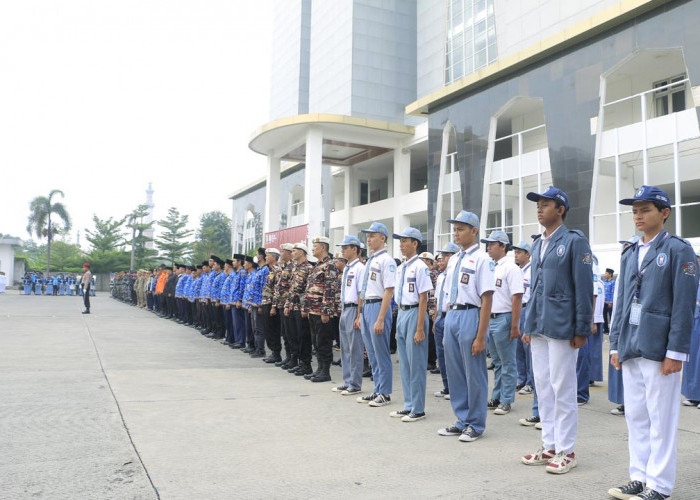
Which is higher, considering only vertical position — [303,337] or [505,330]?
[505,330]

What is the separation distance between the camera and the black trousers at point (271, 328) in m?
9.51

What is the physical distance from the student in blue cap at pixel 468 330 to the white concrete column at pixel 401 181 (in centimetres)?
2071

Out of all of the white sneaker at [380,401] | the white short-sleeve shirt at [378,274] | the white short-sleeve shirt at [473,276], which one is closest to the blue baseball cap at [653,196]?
the white short-sleeve shirt at [473,276]

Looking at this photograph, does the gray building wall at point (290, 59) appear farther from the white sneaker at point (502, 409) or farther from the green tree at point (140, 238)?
the white sneaker at point (502, 409)

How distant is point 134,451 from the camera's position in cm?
417

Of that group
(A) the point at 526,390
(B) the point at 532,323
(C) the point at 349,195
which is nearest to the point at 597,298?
(A) the point at 526,390

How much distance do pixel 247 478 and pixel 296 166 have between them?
32.2 meters

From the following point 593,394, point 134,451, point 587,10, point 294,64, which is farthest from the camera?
point 294,64

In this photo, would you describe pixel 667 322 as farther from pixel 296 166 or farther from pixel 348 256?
pixel 296 166

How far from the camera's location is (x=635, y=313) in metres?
3.46

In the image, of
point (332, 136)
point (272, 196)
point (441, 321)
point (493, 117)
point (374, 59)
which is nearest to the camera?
point (441, 321)

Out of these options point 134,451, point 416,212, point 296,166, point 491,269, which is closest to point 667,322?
point 491,269

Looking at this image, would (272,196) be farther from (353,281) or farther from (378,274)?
(378,274)

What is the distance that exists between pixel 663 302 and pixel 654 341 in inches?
9.7
